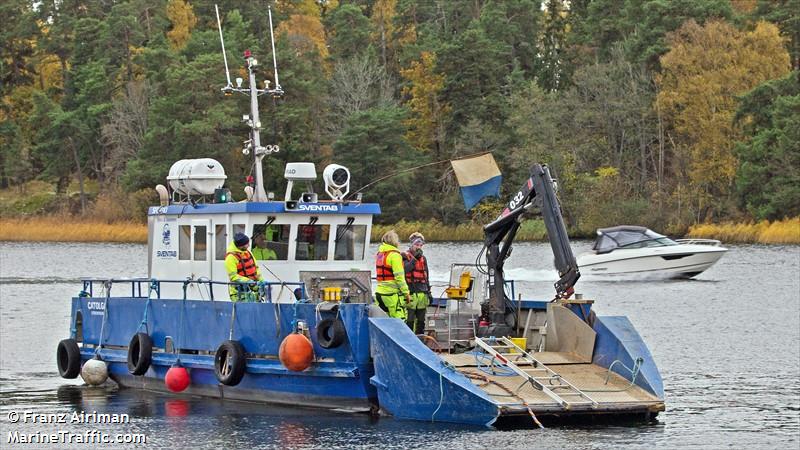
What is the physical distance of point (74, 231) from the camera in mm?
83062

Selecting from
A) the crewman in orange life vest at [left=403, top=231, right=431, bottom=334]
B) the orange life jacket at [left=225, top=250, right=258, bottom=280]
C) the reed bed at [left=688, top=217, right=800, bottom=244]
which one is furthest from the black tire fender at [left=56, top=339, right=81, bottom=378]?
the reed bed at [left=688, top=217, right=800, bottom=244]

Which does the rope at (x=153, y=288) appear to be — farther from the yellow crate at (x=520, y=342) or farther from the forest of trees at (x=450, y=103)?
the forest of trees at (x=450, y=103)

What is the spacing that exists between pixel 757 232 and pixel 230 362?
195ft

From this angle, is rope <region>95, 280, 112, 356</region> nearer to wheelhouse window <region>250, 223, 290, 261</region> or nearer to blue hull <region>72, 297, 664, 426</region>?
blue hull <region>72, 297, 664, 426</region>

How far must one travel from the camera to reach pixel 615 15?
10294 cm

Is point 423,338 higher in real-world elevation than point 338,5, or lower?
lower

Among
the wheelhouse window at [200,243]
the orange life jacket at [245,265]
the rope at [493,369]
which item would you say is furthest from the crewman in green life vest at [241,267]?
the rope at [493,369]

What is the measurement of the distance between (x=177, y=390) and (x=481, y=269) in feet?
16.0

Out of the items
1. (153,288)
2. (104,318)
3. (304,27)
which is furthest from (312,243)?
(304,27)

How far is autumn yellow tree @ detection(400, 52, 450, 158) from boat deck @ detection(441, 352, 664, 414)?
76.2 metres

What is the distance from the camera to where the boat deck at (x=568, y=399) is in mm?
18500

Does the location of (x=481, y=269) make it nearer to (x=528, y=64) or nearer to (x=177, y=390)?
(x=177, y=390)

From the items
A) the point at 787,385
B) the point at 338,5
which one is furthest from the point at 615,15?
the point at 787,385

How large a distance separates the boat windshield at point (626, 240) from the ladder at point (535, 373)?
109 ft
